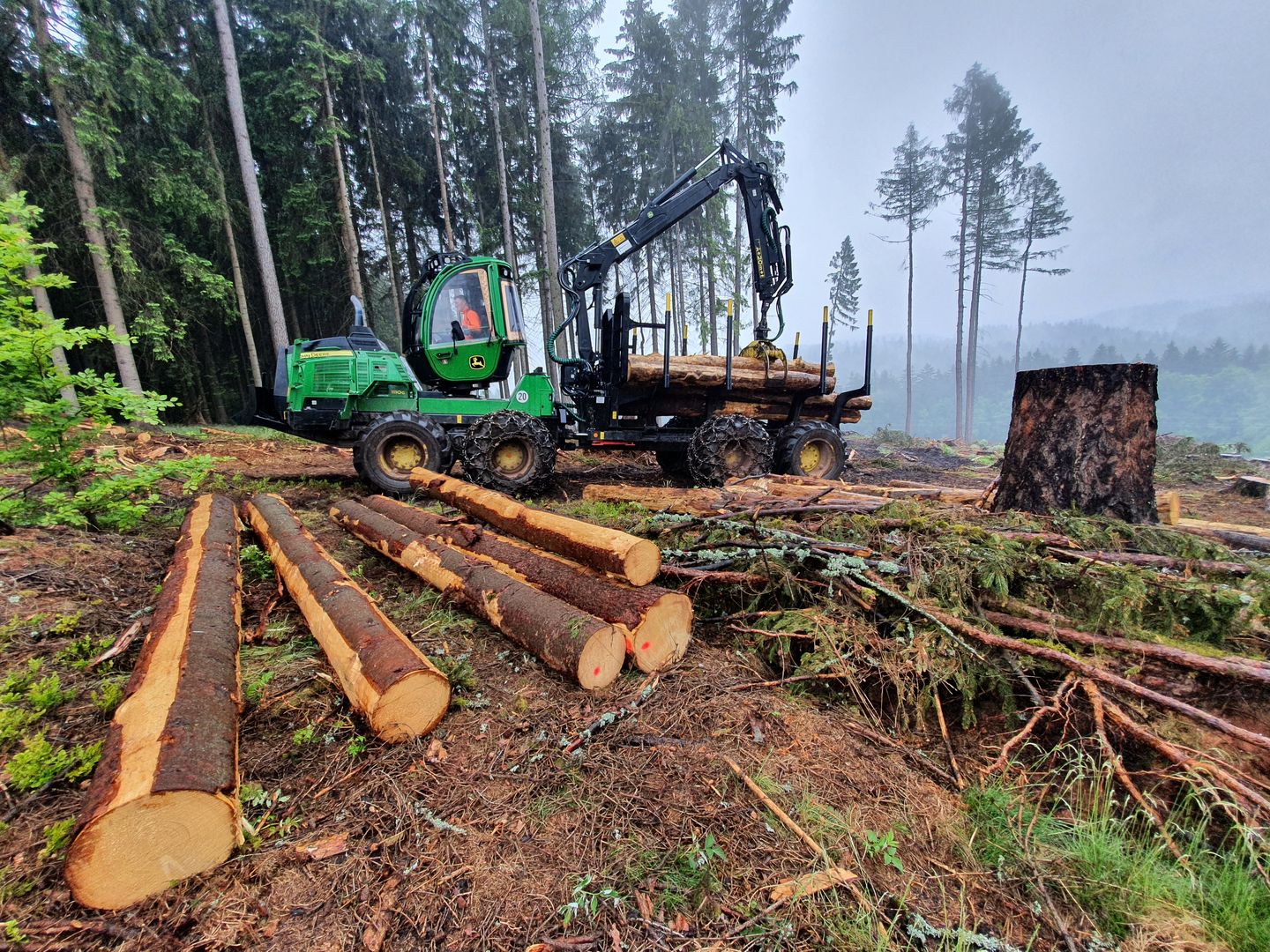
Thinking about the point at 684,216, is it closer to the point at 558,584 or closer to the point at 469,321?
the point at 469,321

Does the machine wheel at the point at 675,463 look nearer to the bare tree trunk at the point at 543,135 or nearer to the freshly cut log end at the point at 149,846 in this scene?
the bare tree trunk at the point at 543,135

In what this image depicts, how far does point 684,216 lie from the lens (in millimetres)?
7609

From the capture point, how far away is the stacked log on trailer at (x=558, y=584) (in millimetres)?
2484

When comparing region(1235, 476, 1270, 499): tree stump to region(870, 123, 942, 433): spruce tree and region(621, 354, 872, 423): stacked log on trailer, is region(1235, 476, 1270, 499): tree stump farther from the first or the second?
region(870, 123, 942, 433): spruce tree

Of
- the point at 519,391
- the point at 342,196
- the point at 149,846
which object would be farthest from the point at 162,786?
the point at 342,196

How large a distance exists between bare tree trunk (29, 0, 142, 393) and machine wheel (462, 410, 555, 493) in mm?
7624

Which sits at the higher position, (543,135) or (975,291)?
(543,135)

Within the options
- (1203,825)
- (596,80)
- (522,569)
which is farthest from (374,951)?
(596,80)

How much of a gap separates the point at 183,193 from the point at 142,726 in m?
15.9

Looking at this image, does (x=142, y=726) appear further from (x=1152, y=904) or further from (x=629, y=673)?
(x=1152, y=904)

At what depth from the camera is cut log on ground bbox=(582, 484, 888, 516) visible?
12.3 feet

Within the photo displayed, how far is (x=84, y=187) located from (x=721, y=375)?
1354cm

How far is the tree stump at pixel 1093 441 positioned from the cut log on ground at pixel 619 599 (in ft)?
8.92

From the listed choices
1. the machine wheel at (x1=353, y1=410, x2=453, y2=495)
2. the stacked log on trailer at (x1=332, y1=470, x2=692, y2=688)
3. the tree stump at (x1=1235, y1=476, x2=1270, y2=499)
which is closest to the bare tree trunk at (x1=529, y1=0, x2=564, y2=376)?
the machine wheel at (x1=353, y1=410, x2=453, y2=495)
